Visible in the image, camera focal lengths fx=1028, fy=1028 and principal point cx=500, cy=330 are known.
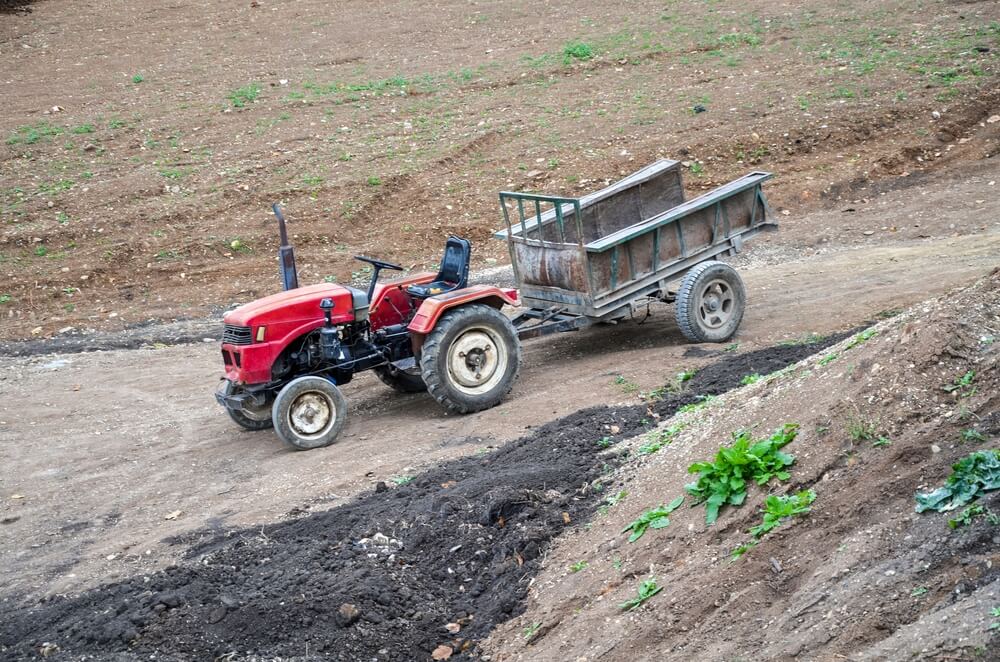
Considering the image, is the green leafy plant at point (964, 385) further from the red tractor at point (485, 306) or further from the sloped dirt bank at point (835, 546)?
the red tractor at point (485, 306)

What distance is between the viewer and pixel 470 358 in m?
9.67

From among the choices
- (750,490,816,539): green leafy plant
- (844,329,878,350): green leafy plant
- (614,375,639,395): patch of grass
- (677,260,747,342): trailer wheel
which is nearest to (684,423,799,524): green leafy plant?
(750,490,816,539): green leafy plant

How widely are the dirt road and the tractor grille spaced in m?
1.03

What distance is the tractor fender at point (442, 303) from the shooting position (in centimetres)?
941

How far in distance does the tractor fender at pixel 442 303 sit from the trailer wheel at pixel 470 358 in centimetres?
9

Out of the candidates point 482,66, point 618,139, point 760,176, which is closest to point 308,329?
point 760,176

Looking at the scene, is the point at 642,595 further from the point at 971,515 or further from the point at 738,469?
the point at 971,515

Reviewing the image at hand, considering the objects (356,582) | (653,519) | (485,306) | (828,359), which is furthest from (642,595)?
(485,306)

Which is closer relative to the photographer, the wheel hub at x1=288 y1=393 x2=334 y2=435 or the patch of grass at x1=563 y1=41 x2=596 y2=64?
the wheel hub at x1=288 y1=393 x2=334 y2=435

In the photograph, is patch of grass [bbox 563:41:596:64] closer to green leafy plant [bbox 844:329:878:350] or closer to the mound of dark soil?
the mound of dark soil

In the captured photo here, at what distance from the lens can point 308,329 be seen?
30.5 feet

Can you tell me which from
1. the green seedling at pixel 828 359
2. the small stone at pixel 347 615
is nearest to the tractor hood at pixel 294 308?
the small stone at pixel 347 615

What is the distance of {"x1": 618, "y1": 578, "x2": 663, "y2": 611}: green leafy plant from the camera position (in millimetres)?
5168

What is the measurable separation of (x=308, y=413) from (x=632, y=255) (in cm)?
366
